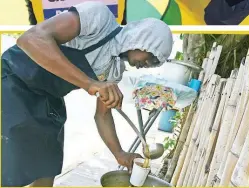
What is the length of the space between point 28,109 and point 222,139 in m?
0.57

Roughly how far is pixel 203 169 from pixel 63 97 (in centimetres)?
51

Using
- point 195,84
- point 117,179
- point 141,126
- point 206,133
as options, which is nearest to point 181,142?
point 195,84

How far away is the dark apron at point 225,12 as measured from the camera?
1.34 meters

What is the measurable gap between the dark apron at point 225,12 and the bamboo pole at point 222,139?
19 cm

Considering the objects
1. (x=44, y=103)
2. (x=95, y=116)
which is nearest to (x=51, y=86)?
(x=44, y=103)

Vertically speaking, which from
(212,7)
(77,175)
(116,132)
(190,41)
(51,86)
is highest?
(212,7)

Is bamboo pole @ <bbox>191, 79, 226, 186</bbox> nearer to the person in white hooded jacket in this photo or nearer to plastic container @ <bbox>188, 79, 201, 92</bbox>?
plastic container @ <bbox>188, 79, 201, 92</bbox>

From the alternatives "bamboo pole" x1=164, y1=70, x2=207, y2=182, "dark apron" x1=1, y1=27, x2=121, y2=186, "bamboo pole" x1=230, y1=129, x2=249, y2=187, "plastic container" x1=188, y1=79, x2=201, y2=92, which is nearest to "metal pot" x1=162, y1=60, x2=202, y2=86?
"plastic container" x1=188, y1=79, x2=201, y2=92

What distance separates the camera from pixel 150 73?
60.0 inches

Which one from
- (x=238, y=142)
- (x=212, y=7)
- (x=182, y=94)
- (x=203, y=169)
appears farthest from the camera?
(x=182, y=94)

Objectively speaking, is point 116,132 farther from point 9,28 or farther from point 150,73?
point 9,28

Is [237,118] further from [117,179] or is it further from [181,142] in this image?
[181,142]

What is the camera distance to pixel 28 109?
51.5 inches

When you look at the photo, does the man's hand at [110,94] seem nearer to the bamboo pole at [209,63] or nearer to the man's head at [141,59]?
the man's head at [141,59]
